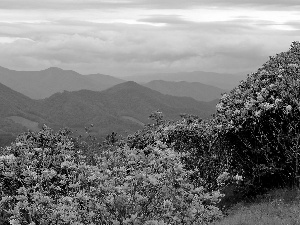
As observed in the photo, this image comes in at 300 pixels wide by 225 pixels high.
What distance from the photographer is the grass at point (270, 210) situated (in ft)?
43.2

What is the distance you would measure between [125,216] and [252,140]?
33.0 feet

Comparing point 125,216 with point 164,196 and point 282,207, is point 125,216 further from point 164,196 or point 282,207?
point 282,207

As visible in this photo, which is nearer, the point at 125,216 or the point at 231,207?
the point at 125,216

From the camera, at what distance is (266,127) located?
699 inches

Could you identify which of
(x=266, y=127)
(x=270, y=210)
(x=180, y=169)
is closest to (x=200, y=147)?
(x=266, y=127)

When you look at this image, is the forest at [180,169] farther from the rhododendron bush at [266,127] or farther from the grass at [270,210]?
the grass at [270,210]

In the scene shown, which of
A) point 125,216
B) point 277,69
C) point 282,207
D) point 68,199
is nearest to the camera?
point 125,216

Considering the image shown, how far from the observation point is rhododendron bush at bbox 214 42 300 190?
17.0 m

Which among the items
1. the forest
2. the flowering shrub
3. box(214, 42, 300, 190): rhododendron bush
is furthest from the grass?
the flowering shrub

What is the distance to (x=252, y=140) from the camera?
1817 cm

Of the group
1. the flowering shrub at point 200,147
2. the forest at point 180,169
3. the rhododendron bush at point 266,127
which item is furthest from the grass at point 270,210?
the flowering shrub at point 200,147

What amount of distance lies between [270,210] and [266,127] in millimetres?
3722

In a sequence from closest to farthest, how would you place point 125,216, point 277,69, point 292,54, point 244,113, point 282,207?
point 125,216 → point 282,207 → point 244,113 → point 277,69 → point 292,54

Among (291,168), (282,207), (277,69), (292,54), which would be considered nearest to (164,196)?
(282,207)
